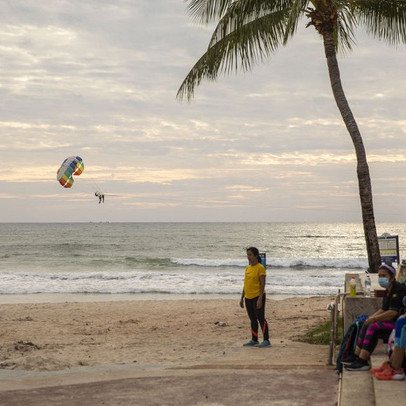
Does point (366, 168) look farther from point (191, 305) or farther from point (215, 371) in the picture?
point (191, 305)

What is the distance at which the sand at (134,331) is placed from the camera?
32.1 feet

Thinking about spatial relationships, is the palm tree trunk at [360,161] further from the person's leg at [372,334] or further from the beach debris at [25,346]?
the beach debris at [25,346]

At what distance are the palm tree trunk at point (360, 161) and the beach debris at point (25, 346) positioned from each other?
656 cm

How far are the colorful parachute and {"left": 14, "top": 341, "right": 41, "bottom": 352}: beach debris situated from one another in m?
10.9

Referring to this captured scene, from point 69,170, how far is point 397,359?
17232mm

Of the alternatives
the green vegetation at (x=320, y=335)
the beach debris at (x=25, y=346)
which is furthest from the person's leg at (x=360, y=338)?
the beach debris at (x=25, y=346)

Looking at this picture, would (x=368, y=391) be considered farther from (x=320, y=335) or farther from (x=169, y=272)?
Result: (x=169, y=272)

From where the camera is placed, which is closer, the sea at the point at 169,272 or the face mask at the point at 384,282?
the face mask at the point at 384,282

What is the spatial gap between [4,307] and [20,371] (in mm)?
10200

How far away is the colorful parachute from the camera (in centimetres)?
2131

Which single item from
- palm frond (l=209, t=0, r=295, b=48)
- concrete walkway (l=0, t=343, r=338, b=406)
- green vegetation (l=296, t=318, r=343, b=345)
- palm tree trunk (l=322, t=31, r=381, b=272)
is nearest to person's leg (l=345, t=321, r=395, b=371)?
concrete walkway (l=0, t=343, r=338, b=406)

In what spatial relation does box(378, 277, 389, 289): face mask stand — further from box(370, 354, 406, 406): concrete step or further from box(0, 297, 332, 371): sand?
box(0, 297, 332, 371): sand

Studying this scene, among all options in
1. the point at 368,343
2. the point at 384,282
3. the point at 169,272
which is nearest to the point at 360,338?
the point at 368,343

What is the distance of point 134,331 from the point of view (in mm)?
13039
